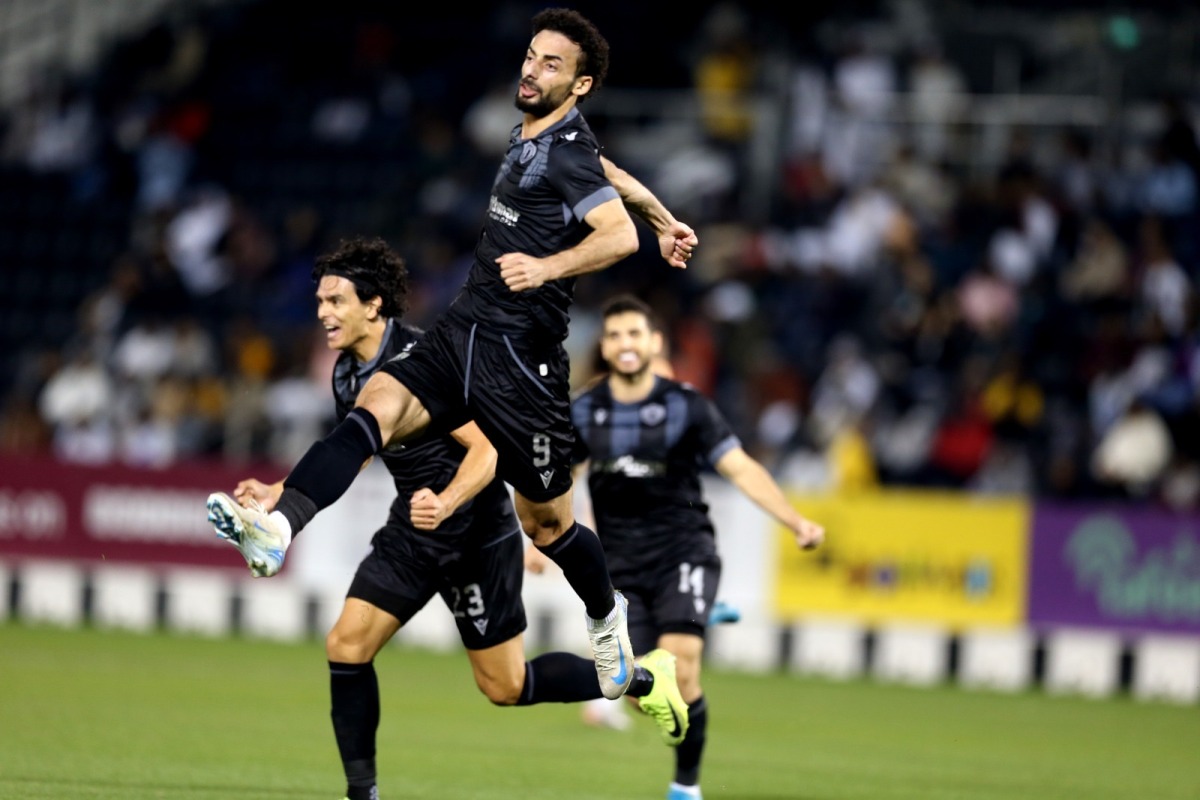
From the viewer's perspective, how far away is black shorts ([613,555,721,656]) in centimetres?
970

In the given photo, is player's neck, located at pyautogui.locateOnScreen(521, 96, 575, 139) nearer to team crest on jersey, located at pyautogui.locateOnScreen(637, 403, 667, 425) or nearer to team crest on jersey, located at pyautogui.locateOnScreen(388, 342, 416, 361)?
team crest on jersey, located at pyautogui.locateOnScreen(388, 342, 416, 361)

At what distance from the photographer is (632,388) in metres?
10.3

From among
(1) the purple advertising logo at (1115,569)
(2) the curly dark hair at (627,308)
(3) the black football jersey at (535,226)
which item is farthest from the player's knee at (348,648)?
(1) the purple advertising logo at (1115,569)

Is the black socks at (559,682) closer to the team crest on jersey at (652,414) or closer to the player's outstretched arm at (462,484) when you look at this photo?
the player's outstretched arm at (462,484)

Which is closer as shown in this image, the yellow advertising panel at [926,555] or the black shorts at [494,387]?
the black shorts at [494,387]

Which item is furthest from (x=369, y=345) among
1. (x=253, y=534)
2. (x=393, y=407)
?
(x=253, y=534)

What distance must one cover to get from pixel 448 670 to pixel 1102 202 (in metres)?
8.67

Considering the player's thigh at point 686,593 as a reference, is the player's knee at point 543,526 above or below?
above

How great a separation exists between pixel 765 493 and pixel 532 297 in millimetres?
2409

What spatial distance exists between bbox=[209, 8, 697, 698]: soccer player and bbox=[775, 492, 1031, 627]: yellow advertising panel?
992 cm

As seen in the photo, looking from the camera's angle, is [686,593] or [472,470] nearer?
[472,470]

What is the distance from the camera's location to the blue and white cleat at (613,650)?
8562mm

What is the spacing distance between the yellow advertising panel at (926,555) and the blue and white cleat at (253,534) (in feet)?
36.1

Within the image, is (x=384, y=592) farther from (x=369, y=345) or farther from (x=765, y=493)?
(x=765, y=493)
